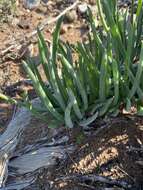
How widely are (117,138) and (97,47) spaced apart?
528mm

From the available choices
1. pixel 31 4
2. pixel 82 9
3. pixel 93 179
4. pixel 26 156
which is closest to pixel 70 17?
pixel 82 9

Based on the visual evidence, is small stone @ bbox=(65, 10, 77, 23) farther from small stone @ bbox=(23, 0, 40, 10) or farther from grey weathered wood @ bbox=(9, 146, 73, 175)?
grey weathered wood @ bbox=(9, 146, 73, 175)

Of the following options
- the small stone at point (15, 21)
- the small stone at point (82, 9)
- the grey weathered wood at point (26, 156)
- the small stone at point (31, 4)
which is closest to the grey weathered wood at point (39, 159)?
the grey weathered wood at point (26, 156)

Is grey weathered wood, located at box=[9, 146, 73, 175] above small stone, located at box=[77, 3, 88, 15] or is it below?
below

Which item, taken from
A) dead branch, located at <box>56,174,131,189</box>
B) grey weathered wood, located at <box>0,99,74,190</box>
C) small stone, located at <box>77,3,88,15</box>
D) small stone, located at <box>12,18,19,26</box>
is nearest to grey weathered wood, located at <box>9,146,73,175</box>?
grey weathered wood, located at <box>0,99,74,190</box>

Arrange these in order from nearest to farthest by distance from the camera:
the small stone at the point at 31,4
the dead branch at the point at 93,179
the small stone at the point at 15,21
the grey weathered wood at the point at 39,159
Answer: the dead branch at the point at 93,179 < the grey weathered wood at the point at 39,159 < the small stone at the point at 15,21 < the small stone at the point at 31,4

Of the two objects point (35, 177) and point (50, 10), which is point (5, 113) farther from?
point (50, 10)

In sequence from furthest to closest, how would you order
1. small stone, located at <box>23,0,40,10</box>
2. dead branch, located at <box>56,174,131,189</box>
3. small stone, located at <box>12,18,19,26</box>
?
1. small stone, located at <box>23,0,40,10</box>
2. small stone, located at <box>12,18,19,26</box>
3. dead branch, located at <box>56,174,131,189</box>

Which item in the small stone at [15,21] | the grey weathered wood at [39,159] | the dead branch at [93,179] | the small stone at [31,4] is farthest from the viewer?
the small stone at [31,4]

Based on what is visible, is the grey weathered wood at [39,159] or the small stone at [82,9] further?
the small stone at [82,9]

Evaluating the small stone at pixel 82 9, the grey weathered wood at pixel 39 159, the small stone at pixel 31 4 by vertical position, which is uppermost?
the small stone at pixel 31 4

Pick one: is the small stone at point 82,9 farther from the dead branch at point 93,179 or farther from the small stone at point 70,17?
the dead branch at point 93,179

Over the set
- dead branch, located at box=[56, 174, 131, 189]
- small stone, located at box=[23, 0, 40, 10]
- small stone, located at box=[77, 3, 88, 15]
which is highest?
small stone, located at box=[23, 0, 40, 10]

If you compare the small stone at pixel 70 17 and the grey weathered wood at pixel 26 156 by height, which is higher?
the small stone at pixel 70 17
